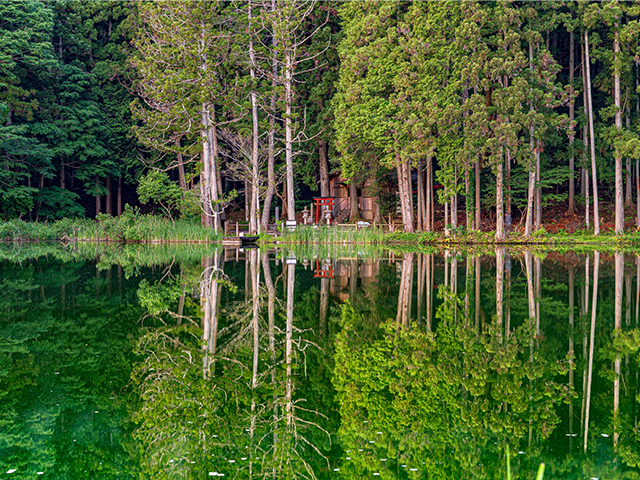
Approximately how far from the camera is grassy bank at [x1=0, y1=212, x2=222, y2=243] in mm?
29281

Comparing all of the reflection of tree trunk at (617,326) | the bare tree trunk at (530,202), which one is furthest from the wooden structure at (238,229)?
the reflection of tree trunk at (617,326)

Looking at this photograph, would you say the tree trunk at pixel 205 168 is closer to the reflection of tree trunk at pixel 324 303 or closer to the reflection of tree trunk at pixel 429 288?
the reflection of tree trunk at pixel 429 288

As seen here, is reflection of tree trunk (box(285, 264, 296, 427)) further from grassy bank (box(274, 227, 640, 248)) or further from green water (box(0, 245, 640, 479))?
grassy bank (box(274, 227, 640, 248))

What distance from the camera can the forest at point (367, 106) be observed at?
27781 millimetres

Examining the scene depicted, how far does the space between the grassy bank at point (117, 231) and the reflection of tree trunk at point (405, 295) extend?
1432cm

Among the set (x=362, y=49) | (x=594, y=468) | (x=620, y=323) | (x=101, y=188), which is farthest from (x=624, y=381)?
(x=101, y=188)

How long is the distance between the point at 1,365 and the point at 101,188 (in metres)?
34.4

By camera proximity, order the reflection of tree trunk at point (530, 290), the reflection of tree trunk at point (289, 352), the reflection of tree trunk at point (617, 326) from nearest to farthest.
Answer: the reflection of tree trunk at point (617, 326), the reflection of tree trunk at point (289, 352), the reflection of tree trunk at point (530, 290)

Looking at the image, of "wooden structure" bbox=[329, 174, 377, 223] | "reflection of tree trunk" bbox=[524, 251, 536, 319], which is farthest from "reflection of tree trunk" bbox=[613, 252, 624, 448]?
"wooden structure" bbox=[329, 174, 377, 223]

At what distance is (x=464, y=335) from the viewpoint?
800 cm

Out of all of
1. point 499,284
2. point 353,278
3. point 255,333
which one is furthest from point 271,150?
point 255,333

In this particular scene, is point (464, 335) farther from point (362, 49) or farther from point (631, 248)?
point (362, 49)

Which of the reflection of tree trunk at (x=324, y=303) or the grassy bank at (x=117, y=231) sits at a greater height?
the grassy bank at (x=117, y=231)

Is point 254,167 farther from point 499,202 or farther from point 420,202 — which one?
point 499,202
